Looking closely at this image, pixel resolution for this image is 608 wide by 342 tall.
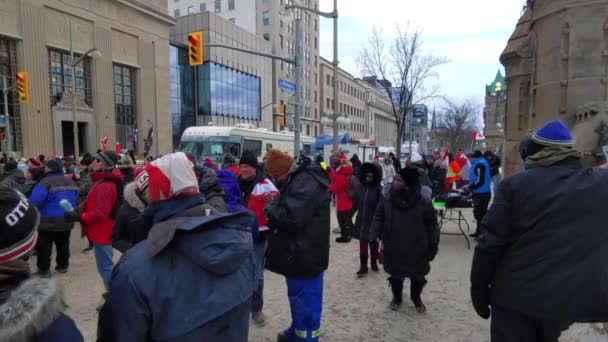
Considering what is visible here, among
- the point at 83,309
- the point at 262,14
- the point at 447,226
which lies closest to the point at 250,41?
the point at 262,14

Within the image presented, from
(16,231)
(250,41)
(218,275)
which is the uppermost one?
(250,41)

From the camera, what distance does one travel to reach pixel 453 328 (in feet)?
14.6

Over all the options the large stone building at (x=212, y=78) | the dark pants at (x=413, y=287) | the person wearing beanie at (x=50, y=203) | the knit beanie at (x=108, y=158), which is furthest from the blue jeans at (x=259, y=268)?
the large stone building at (x=212, y=78)

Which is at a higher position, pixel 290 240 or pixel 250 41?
pixel 250 41

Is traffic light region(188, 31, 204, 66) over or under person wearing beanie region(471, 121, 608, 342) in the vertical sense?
over

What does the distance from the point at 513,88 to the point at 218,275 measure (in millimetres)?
24306

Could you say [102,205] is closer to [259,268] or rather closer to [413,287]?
[259,268]

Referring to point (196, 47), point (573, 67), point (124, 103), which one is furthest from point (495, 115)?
point (196, 47)

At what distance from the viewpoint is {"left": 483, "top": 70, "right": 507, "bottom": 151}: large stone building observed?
48350mm

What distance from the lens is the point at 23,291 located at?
1237 mm

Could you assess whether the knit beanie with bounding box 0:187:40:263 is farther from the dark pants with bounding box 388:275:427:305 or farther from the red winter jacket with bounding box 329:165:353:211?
the red winter jacket with bounding box 329:165:353:211

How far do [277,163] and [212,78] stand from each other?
48433 millimetres

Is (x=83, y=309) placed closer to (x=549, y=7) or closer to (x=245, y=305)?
(x=245, y=305)

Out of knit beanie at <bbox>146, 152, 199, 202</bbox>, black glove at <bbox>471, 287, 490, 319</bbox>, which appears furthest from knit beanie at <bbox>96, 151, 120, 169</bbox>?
black glove at <bbox>471, 287, 490, 319</bbox>
